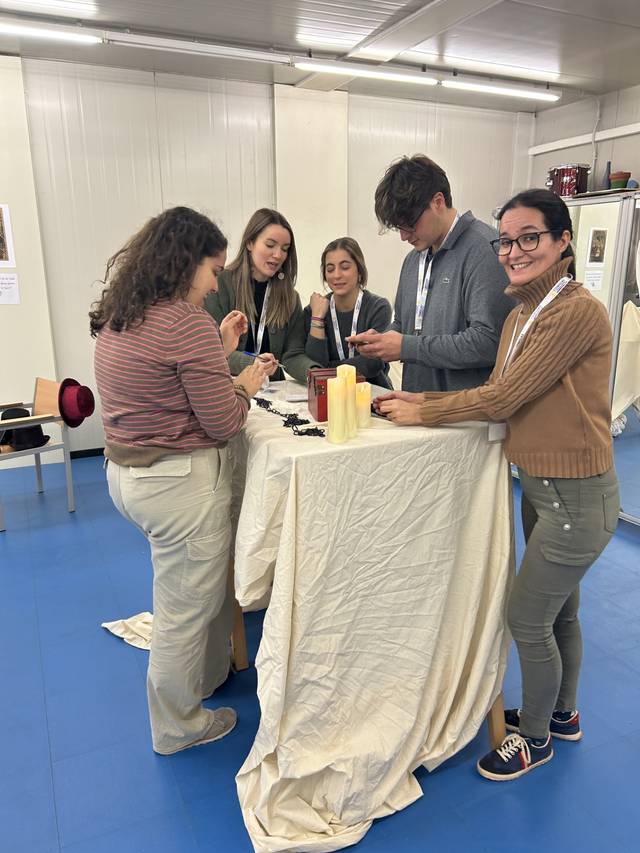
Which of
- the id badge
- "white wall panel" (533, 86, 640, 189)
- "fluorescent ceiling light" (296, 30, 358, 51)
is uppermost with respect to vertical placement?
"fluorescent ceiling light" (296, 30, 358, 51)

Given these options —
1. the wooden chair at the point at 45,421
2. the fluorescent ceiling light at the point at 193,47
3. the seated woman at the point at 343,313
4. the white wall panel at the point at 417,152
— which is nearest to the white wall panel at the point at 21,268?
the wooden chair at the point at 45,421

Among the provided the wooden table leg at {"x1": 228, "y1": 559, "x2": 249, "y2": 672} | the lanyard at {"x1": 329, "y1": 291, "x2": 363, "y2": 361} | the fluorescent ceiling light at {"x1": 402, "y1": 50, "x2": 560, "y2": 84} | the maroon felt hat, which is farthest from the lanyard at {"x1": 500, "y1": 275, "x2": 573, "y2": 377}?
the fluorescent ceiling light at {"x1": 402, "y1": 50, "x2": 560, "y2": 84}

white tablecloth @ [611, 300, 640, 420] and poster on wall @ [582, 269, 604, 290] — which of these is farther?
poster on wall @ [582, 269, 604, 290]

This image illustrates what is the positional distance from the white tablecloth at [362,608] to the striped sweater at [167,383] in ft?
0.53

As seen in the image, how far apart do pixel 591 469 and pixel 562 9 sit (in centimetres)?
339

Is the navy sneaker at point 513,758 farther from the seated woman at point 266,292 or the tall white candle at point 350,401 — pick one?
the seated woman at point 266,292

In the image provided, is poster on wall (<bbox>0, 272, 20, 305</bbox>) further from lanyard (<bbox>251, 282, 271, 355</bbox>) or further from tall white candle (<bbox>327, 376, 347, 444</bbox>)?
tall white candle (<bbox>327, 376, 347, 444</bbox>)

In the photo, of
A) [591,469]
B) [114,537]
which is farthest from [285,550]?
[114,537]

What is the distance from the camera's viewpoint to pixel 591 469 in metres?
1.49

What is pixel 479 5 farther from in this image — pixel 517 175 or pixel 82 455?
pixel 82 455

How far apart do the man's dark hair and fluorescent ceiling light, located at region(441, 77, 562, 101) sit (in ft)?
11.7

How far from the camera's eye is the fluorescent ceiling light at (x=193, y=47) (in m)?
3.69

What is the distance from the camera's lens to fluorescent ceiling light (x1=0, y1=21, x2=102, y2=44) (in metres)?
3.44

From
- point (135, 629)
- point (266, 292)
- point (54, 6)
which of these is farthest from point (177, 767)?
point (54, 6)
